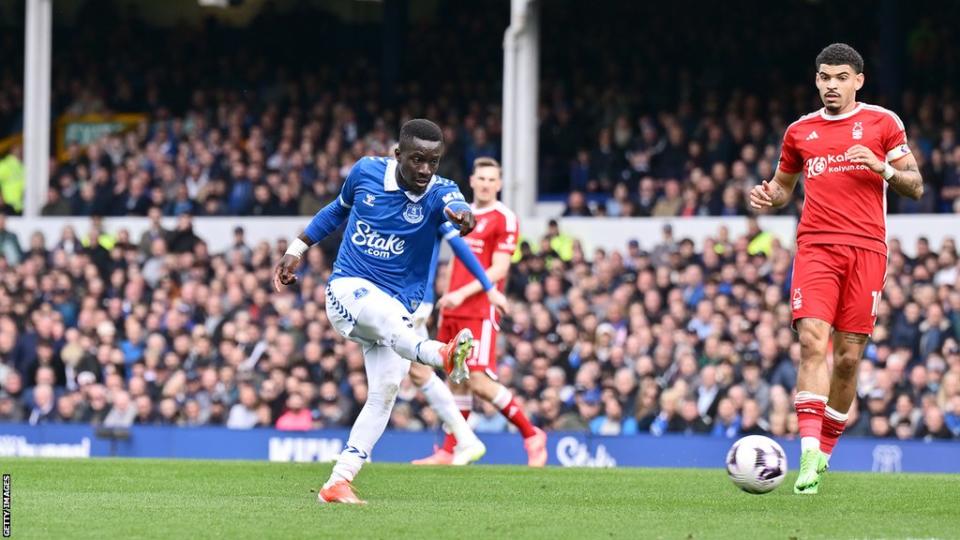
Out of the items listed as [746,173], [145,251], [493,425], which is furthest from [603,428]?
[145,251]

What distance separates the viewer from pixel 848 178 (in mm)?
10750

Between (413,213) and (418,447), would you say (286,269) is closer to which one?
(413,213)

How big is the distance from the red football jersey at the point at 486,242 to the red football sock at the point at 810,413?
4.64 m

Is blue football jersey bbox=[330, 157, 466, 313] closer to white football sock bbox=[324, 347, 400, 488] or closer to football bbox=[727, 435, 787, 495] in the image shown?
white football sock bbox=[324, 347, 400, 488]

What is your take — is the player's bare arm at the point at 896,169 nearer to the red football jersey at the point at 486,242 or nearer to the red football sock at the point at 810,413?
the red football sock at the point at 810,413

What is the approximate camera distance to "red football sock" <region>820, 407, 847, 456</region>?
1115 cm

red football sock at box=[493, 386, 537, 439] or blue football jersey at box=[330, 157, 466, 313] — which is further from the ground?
blue football jersey at box=[330, 157, 466, 313]

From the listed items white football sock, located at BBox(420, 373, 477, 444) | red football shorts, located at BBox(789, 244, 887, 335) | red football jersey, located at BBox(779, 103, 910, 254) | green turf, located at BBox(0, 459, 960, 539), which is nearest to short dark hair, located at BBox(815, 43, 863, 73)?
red football jersey, located at BBox(779, 103, 910, 254)

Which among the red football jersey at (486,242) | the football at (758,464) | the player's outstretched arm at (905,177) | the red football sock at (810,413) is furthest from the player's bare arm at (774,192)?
the red football jersey at (486,242)

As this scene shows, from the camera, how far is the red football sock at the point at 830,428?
11.1 meters

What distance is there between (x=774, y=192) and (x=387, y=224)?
2.57m

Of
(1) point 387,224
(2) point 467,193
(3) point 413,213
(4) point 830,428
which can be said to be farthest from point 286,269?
(2) point 467,193

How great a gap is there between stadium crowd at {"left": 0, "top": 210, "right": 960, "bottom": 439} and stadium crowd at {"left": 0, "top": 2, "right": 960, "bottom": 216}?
1.37 m

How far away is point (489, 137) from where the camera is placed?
85.6 ft
